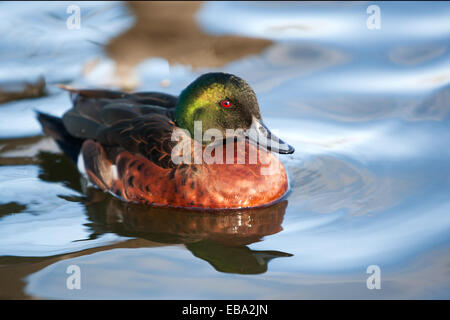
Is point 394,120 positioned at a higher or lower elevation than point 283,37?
lower

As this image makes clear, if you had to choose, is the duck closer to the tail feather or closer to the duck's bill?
the duck's bill

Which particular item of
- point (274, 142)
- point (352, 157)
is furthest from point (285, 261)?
point (352, 157)

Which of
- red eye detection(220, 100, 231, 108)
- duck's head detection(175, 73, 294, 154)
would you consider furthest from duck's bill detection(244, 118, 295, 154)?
red eye detection(220, 100, 231, 108)

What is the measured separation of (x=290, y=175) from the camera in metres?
5.84

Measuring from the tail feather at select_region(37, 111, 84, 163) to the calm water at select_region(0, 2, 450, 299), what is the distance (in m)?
0.12

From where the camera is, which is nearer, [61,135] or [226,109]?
[226,109]

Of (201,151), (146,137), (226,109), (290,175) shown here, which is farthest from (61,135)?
(290,175)

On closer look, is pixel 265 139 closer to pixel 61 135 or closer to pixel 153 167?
pixel 153 167

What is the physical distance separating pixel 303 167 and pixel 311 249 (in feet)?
4.89

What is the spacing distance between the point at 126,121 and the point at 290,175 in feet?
5.04

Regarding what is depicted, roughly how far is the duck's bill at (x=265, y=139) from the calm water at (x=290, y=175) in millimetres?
568

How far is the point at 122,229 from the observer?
5027mm

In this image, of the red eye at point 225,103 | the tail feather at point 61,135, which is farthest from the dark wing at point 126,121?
the red eye at point 225,103
